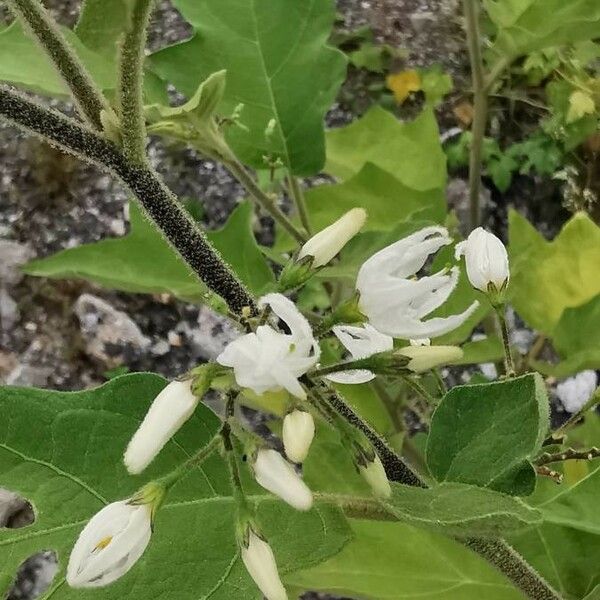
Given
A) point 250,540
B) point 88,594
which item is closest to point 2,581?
point 88,594

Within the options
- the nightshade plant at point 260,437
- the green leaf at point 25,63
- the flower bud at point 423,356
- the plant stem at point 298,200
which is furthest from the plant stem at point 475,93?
the flower bud at point 423,356

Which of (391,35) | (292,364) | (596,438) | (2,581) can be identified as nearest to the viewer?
(292,364)

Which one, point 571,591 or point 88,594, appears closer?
point 88,594

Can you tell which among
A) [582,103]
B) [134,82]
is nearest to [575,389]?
[582,103]

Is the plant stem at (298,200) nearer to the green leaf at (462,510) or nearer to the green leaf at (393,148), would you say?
the green leaf at (393,148)

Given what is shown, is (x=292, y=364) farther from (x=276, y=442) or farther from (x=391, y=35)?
(x=391, y=35)
